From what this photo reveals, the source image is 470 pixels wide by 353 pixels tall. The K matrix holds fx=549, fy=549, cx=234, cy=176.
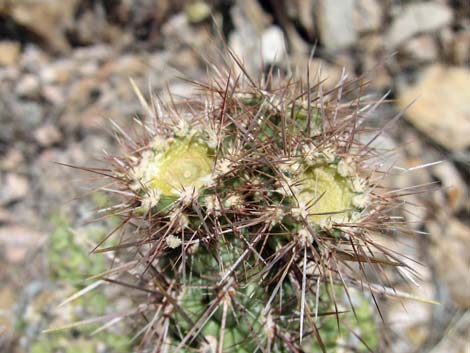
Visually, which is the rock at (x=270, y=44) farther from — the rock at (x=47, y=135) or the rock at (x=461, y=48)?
the rock at (x=47, y=135)

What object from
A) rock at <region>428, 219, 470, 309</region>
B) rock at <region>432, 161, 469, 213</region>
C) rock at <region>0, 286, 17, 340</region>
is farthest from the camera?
rock at <region>432, 161, 469, 213</region>

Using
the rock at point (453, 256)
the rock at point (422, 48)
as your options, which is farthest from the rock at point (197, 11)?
the rock at point (453, 256)

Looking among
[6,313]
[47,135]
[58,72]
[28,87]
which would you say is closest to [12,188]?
[47,135]

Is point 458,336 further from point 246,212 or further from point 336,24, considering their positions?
point 246,212

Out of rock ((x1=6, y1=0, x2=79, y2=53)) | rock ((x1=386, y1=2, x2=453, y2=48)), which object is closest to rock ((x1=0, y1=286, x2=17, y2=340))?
rock ((x1=6, y1=0, x2=79, y2=53))

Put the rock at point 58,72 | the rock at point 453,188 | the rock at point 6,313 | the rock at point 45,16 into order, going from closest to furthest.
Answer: the rock at point 6,313, the rock at point 453,188, the rock at point 45,16, the rock at point 58,72

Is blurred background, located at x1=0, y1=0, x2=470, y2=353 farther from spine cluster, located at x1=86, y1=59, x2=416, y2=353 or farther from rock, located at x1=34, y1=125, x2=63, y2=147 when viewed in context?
spine cluster, located at x1=86, y1=59, x2=416, y2=353

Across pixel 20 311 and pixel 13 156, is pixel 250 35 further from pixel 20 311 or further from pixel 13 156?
pixel 20 311

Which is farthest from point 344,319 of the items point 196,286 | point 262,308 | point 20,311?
point 20,311
